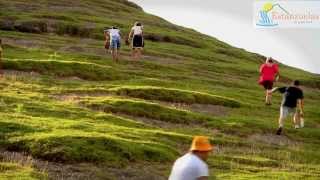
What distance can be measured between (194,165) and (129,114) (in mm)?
25314

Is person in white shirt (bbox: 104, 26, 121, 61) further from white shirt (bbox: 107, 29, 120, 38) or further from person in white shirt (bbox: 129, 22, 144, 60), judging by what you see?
person in white shirt (bbox: 129, 22, 144, 60)

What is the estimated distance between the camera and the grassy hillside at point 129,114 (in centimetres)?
2952

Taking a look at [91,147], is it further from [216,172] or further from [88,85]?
[88,85]

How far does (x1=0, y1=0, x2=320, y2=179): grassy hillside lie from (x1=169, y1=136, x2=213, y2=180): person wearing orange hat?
966 cm

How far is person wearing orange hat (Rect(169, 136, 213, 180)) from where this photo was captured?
56.0ft

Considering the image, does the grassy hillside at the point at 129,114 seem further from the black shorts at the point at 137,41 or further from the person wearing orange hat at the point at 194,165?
the person wearing orange hat at the point at 194,165

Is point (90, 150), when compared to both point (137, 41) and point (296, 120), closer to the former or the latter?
point (296, 120)

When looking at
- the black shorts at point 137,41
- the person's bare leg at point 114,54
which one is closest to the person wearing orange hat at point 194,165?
the black shorts at point 137,41

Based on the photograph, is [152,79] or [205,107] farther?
[152,79]

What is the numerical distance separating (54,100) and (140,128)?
24.5 feet

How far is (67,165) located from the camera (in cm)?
2838

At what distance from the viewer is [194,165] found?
1708cm

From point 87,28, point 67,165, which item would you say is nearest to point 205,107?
point 67,165

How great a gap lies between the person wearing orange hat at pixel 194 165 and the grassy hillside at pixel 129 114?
966cm
